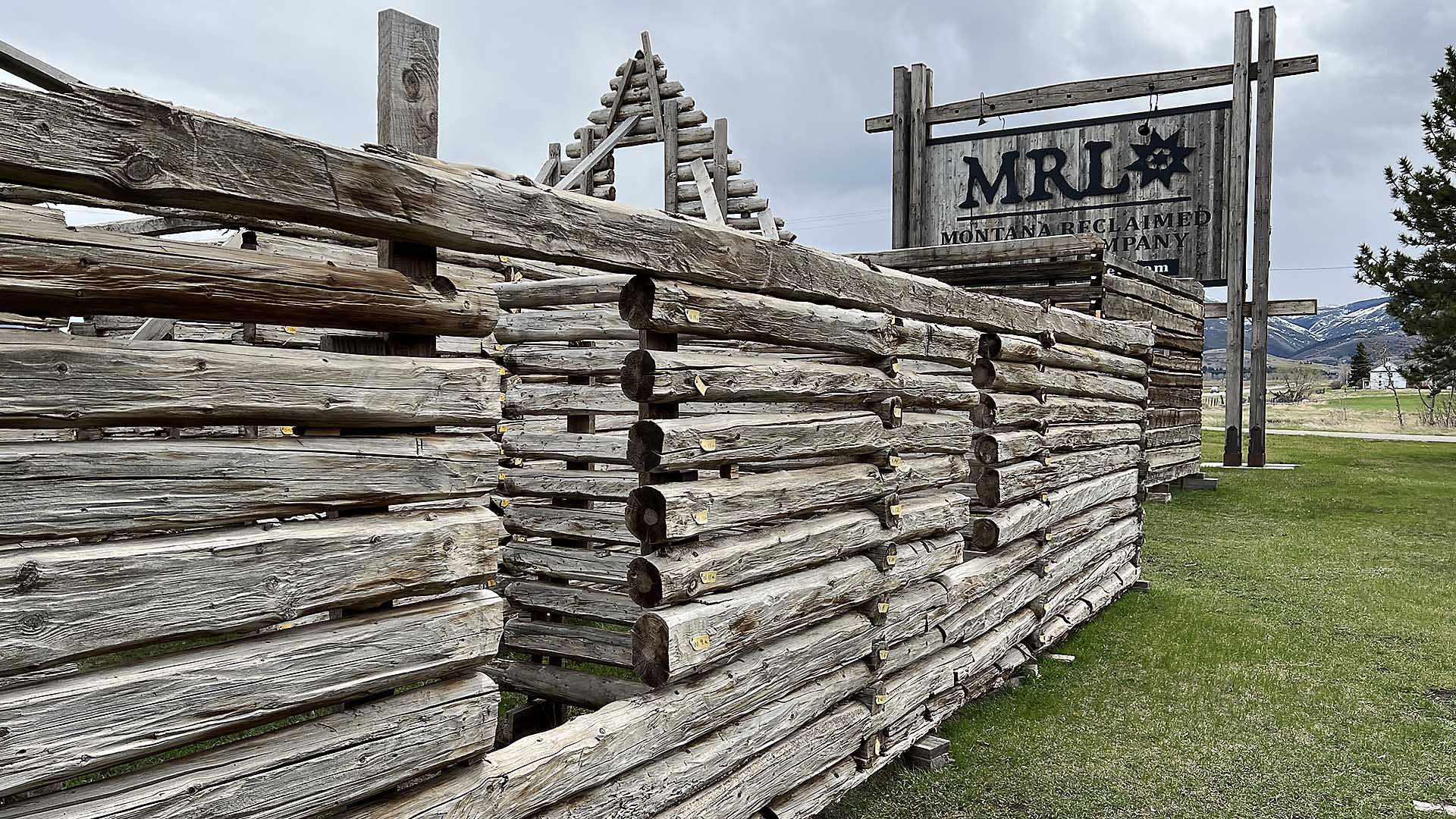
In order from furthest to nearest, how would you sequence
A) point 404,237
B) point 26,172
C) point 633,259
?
point 633,259
point 404,237
point 26,172

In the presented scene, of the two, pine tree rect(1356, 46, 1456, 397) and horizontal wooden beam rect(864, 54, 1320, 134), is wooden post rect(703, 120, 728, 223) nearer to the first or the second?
horizontal wooden beam rect(864, 54, 1320, 134)

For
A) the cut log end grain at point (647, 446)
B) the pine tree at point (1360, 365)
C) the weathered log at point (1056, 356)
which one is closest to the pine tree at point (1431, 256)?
the weathered log at point (1056, 356)

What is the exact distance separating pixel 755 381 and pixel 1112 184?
42.9ft

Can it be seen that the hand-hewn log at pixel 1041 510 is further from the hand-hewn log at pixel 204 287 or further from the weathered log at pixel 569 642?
the hand-hewn log at pixel 204 287

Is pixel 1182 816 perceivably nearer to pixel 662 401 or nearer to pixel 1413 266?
pixel 662 401

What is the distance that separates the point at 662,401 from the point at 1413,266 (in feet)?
82.2

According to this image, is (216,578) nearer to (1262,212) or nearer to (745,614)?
(745,614)

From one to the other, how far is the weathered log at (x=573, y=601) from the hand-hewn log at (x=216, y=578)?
10.2 feet

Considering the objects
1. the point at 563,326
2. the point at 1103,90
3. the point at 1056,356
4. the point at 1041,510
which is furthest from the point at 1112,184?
the point at 563,326

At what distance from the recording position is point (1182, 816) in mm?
5105

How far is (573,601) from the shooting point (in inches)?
246

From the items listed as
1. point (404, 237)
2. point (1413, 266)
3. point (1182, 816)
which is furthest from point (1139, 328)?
point (1413, 266)

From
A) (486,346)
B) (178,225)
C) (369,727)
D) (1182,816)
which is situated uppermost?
(178,225)

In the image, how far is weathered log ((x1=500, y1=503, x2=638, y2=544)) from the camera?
607 cm
